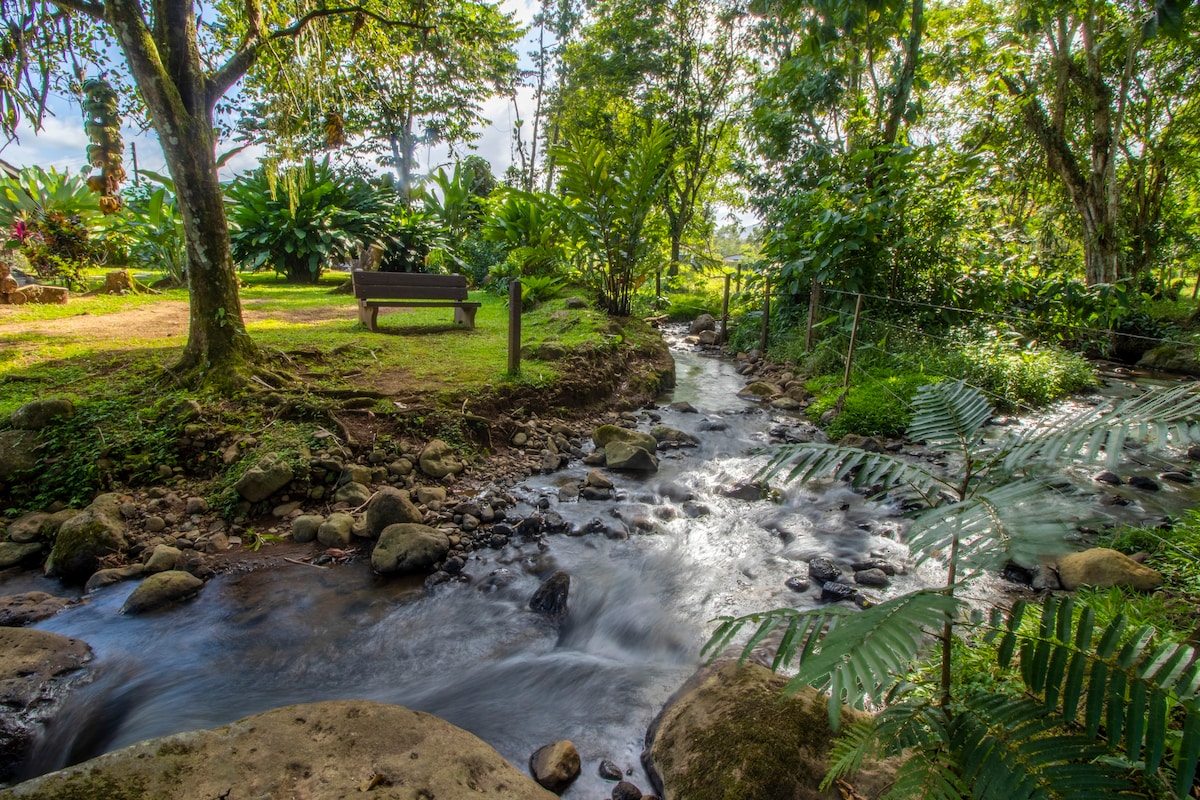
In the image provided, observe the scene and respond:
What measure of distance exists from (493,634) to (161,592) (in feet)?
6.10

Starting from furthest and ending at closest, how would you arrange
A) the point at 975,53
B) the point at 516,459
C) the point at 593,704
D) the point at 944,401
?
the point at 975,53 < the point at 516,459 < the point at 593,704 < the point at 944,401

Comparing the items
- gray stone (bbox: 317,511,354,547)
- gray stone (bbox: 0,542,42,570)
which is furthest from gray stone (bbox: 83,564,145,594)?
gray stone (bbox: 317,511,354,547)

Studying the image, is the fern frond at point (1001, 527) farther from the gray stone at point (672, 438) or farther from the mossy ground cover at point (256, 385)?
the gray stone at point (672, 438)

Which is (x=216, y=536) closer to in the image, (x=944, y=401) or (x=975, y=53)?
(x=944, y=401)

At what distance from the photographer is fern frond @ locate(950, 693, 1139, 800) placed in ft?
3.69

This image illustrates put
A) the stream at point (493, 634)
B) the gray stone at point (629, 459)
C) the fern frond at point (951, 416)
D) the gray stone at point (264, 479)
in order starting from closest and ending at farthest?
the fern frond at point (951, 416), the stream at point (493, 634), the gray stone at point (264, 479), the gray stone at point (629, 459)

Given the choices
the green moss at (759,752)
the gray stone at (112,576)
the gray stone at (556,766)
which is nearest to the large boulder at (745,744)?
the green moss at (759,752)

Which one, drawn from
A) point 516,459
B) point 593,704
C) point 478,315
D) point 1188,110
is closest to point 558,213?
point 478,315

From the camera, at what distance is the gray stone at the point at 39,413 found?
13.0 ft

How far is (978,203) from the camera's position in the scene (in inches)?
340

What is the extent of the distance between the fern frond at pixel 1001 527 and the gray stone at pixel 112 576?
413 cm

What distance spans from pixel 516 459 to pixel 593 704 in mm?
2686

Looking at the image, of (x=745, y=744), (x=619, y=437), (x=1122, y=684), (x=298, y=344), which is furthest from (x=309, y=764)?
(x=298, y=344)

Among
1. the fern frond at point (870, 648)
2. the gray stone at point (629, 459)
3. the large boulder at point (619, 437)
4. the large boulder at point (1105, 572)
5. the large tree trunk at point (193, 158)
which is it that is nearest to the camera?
the fern frond at point (870, 648)
